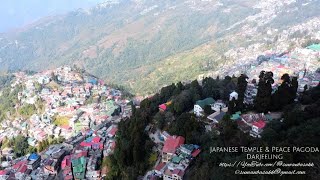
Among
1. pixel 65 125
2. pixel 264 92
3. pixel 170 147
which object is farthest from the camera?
pixel 65 125

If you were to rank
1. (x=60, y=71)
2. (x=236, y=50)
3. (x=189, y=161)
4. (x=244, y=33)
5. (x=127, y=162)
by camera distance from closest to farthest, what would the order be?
(x=189, y=161), (x=127, y=162), (x=60, y=71), (x=236, y=50), (x=244, y=33)

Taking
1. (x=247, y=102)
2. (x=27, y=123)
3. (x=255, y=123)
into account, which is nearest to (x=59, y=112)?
(x=27, y=123)

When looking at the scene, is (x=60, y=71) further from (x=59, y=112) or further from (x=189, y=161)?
(x=189, y=161)

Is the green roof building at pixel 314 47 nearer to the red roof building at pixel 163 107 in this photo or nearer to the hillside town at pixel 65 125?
the hillside town at pixel 65 125

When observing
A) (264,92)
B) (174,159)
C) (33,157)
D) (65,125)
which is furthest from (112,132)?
(264,92)

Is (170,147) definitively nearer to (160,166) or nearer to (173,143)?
(173,143)

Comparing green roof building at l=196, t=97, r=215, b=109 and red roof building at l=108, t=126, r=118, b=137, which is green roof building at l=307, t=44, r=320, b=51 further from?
red roof building at l=108, t=126, r=118, b=137
